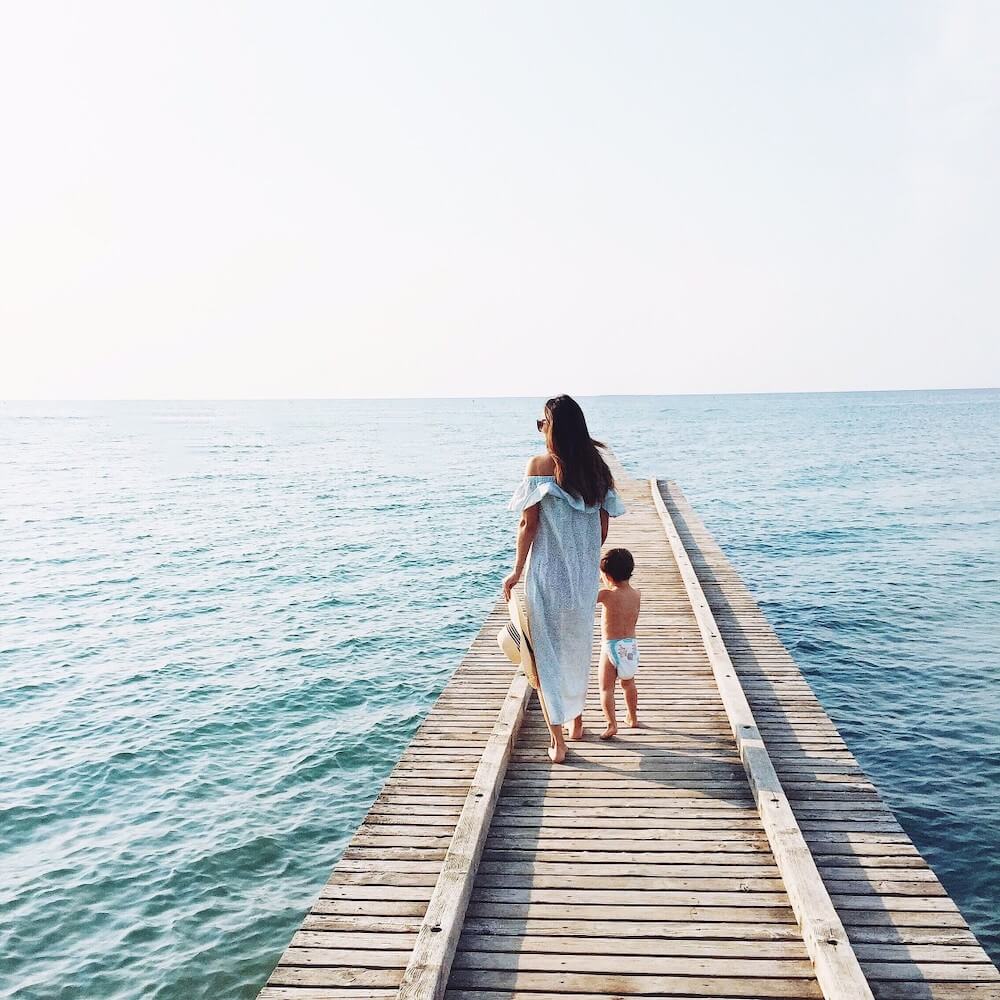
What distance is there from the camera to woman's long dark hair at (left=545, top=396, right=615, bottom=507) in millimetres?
5121

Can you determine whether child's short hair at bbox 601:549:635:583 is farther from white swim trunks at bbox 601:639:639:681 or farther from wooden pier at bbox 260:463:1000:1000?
wooden pier at bbox 260:463:1000:1000

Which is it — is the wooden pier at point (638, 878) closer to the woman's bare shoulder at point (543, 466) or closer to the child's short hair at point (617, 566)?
the child's short hair at point (617, 566)

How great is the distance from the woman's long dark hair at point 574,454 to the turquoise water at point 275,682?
13.8 ft

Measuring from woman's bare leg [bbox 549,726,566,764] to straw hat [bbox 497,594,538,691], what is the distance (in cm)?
45

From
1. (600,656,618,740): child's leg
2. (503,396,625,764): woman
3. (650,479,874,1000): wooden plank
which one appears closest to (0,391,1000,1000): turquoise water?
(650,479,874,1000): wooden plank

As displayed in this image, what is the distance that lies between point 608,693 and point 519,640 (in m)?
1.06

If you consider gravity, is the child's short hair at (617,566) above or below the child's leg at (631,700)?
above

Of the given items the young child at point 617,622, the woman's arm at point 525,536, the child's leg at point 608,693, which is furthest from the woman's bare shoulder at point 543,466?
the child's leg at point 608,693

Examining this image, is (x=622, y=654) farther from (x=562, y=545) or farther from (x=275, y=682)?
(x=275, y=682)

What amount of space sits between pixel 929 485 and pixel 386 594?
94.7ft

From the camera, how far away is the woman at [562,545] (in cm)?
527

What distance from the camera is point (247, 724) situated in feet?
34.8

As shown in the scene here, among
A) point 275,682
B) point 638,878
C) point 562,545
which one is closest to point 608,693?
point 562,545

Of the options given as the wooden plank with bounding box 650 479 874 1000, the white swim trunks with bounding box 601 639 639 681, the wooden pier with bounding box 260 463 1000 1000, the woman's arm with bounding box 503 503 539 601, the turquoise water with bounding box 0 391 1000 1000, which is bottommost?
the turquoise water with bounding box 0 391 1000 1000
